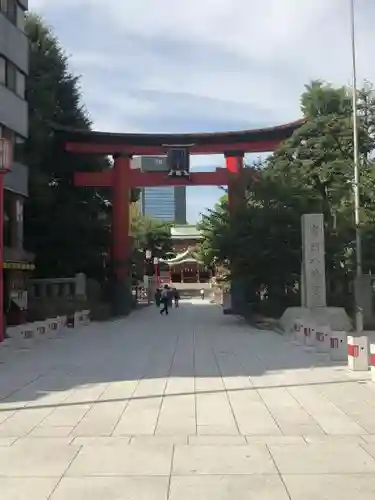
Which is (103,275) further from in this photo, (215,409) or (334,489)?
A: (334,489)

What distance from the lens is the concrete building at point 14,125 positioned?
25281mm

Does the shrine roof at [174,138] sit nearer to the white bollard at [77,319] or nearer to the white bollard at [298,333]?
the white bollard at [77,319]

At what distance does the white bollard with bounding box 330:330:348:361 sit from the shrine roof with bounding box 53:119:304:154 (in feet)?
69.6

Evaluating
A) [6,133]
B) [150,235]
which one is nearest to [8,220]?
[6,133]

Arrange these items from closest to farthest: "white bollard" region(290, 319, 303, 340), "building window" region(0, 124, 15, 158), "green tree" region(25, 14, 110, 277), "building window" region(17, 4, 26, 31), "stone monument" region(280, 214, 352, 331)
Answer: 1. "white bollard" region(290, 319, 303, 340)
2. "stone monument" region(280, 214, 352, 331)
3. "building window" region(0, 124, 15, 158)
4. "building window" region(17, 4, 26, 31)
5. "green tree" region(25, 14, 110, 277)

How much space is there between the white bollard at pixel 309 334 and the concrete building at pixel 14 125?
36.9 feet

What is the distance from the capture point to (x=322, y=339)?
55.2 ft

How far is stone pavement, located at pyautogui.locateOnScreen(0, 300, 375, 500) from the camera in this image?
5.48 metres

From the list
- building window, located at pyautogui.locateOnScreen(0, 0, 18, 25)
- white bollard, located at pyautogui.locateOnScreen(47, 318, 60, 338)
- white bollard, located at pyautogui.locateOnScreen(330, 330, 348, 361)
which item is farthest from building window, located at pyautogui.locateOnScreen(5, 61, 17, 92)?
white bollard, located at pyautogui.locateOnScreen(330, 330, 348, 361)

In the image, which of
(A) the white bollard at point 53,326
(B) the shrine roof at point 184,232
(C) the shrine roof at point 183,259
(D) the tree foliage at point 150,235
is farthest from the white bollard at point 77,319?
(B) the shrine roof at point 184,232

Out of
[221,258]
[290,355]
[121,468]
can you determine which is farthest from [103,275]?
[121,468]

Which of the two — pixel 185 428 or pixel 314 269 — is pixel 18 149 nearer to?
pixel 314 269

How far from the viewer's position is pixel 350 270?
26578 mm

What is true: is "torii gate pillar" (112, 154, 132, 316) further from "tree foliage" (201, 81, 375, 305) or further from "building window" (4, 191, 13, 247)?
"building window" (4, 191, 13, 247)
